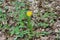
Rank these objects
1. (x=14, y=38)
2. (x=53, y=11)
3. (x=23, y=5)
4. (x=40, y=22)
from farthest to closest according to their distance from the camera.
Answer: (x=23, y=5)
(x=53, y=11)
(x=40, y=22)
(x=14, y=38)

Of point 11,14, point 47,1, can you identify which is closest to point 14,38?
point 11,14

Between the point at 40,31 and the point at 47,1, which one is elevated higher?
the point at 47,1

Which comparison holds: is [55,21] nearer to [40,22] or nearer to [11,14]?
[40,22]

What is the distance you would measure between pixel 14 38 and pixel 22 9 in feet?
3.37

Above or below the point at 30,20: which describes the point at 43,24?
below

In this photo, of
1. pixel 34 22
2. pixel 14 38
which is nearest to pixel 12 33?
pixel 14 38

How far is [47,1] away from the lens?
4.84 meters

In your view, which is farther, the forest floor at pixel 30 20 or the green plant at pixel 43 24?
the green plant at pixel 43 24

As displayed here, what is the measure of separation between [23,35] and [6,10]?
1.09m

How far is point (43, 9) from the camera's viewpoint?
4.55 m

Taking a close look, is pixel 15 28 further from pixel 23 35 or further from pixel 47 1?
pixel 47 1

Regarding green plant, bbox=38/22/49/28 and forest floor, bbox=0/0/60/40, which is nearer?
forest floor, bbox=0/0/60/40

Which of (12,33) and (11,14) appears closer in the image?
(12,33)

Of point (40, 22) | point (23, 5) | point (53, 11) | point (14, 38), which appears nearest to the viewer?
point (14, 38)
